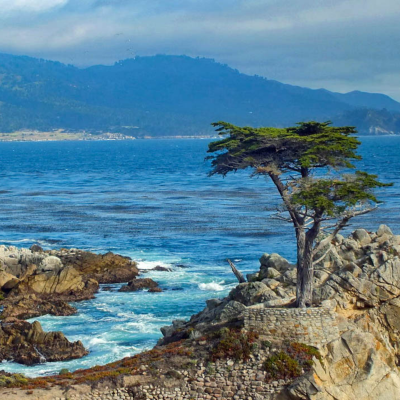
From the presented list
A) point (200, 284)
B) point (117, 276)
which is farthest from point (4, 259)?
point (200, 284)

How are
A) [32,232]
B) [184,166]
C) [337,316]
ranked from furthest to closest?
1. [184,166]
2. [32,232]
3. [337,316]

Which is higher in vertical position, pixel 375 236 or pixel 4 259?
→ pixel 375 236

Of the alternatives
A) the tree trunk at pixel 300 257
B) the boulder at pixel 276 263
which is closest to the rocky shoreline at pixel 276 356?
the tree trunk at pixel 300 257

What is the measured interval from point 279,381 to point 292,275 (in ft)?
20.8

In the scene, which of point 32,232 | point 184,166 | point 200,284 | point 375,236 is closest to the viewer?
point 375,236

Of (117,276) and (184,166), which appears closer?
(117,276)

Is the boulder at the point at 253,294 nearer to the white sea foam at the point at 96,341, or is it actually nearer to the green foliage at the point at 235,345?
the green foliage at the point at 235,345

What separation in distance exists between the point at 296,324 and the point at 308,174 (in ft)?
21.7

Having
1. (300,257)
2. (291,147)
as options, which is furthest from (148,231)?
(300,257)

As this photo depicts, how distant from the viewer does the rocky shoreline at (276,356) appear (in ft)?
80.9

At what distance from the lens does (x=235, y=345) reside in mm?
25672

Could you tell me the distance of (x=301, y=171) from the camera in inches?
1176

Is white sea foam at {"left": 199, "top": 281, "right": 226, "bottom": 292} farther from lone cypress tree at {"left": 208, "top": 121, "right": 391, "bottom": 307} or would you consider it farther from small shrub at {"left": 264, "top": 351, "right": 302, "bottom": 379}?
small shrub at {"left": 264, "top": 351, "right": 302, "bottom": 379}

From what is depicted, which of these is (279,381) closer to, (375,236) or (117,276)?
(375,236)
